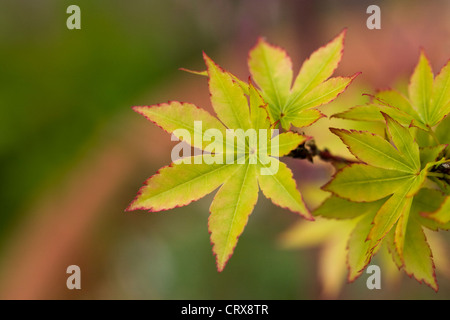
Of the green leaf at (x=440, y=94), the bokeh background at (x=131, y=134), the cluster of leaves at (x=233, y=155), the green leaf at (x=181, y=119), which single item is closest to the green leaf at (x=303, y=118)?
the cluster of leaves at (x=233, y=155)

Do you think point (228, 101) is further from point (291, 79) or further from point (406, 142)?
point (406, 142)

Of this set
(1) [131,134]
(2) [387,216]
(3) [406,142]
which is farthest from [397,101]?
(1) [131,134]

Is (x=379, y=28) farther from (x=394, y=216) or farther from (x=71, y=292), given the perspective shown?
(x=71, y=292)

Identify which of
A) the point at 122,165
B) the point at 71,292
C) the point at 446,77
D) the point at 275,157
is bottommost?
the point at 71,292

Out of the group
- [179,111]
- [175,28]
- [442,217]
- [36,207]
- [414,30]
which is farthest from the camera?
[175,28]

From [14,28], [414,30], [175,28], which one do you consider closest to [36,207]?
[14,28]

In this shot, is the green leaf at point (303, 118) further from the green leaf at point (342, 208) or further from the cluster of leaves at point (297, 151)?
the green leaf at point (342, 208)
